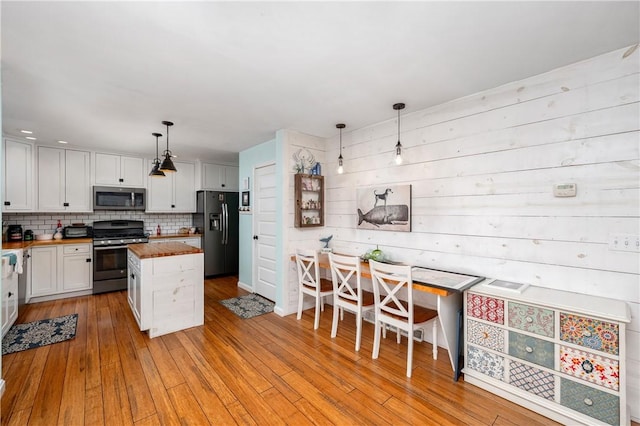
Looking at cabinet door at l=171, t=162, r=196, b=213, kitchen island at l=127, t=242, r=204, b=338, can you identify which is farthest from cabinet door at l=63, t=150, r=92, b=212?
kitchen island at l=127, t=242, r=204, b=338

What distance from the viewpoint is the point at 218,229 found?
565 cm

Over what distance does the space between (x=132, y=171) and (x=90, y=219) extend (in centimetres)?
112

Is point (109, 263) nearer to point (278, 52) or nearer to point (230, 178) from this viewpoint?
point (230, 178)

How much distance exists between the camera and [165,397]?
212 centimetres

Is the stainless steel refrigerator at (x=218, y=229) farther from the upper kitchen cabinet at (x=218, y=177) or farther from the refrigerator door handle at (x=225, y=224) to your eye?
the upper kitchen cabinet at (x=218, y=177)

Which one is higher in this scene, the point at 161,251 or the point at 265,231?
the point at 265,231

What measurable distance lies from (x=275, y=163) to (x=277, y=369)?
2.67m

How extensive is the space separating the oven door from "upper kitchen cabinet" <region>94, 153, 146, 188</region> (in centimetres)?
121

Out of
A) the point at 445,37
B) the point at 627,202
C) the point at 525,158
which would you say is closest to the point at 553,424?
the point at 627,202

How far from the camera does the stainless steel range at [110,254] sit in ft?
15.0

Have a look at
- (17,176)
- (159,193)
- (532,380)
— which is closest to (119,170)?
(159,193)

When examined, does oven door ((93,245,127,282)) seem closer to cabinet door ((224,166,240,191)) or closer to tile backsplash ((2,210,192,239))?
tile backsplash ((2,210,192,239))

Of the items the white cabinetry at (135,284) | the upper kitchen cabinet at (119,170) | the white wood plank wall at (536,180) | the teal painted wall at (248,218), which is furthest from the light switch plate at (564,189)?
the upper kitchen cabinet at (119,170)

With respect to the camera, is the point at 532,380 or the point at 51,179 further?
the point at 51,179
